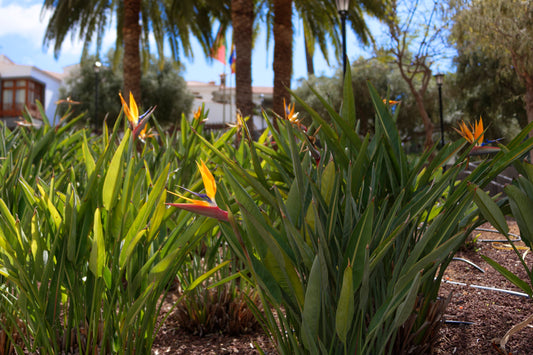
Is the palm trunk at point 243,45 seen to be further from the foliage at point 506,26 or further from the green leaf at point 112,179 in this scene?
the green leaf at point 112,179

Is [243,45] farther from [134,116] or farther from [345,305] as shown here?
[345,305]

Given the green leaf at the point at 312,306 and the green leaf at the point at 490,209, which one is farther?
the green leaf at the point at 490,209

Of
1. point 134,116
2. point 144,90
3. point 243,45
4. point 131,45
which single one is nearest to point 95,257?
point 134,116

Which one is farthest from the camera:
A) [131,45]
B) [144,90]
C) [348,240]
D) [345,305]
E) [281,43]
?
[144,90]

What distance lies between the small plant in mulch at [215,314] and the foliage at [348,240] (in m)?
0.76

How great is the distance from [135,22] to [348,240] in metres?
10.2

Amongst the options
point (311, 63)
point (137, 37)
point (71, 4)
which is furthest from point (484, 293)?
point (311, 63)

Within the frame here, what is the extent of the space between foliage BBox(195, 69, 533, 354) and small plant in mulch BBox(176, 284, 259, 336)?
0.76m

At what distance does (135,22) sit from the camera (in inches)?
399

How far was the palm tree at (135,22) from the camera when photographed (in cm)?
1012

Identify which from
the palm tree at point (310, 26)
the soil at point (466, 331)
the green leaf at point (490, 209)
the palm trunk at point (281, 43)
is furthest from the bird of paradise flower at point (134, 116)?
the palm trunk at point (281, 43)

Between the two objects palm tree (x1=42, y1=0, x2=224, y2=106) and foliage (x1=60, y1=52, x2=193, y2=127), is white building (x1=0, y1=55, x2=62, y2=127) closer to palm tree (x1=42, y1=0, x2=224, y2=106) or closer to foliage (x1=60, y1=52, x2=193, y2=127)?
foliage (x1=60, y1=52, x2=193, y2=127)

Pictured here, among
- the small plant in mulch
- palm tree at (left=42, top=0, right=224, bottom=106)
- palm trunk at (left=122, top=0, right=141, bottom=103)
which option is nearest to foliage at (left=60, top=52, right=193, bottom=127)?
palm tree at (left=42, top=0, right=224, bottom=106)

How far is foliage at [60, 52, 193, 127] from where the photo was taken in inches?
931
